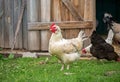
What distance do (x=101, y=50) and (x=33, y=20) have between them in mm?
2630

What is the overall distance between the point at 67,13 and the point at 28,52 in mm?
1853

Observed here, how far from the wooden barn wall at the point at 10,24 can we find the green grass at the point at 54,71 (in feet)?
4.39

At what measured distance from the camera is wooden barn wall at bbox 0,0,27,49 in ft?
44.0

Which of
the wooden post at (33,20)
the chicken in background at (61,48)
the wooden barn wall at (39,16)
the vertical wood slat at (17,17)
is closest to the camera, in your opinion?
the chicken in background at (61,48)

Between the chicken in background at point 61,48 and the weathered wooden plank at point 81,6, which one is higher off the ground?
the weathered wooden plank at point 81,6

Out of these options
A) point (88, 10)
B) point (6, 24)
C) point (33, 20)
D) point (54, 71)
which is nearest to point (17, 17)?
point (6, 24)

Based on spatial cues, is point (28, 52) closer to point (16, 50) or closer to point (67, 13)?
point (16, 50)

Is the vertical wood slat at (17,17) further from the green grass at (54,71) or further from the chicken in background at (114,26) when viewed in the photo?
the chicken in background at (114,26)

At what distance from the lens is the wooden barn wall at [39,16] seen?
1266 cm

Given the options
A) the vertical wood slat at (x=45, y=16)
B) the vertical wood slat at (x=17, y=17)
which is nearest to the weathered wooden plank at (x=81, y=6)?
the vertical wood slat at (x=45, y=16)

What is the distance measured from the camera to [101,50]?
11.6 metres

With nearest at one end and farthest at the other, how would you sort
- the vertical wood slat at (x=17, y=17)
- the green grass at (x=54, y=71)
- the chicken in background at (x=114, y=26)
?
the green grass at (x=54, y=71), the vertical wood slat at (x=17, y=17), the chicken in background at (x=114, y=26)

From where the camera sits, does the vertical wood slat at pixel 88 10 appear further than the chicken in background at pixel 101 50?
Yes

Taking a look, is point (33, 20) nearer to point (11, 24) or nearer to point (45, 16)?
point (45, 16)
